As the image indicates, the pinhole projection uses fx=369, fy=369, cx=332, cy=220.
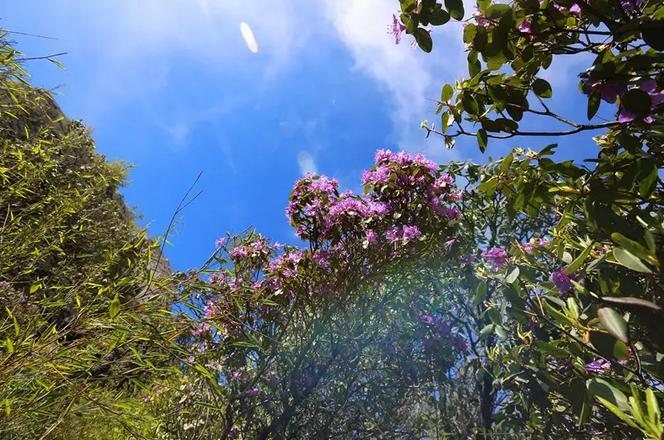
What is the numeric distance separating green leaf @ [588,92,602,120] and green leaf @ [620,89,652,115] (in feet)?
0.34

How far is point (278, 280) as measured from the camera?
11.9 ft

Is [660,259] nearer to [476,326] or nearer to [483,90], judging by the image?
[483,90]

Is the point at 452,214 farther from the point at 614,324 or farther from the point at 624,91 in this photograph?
the point at 614,324

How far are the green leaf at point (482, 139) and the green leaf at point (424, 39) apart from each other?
350 millimetres

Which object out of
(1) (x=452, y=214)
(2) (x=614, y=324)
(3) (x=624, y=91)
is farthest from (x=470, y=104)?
(1) (x=452, y=214)

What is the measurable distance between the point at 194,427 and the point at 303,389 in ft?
3.28

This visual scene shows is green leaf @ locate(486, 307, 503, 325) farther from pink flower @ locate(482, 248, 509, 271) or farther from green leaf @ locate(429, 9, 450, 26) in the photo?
green leaf @ locate(429, 9, 450, 26)

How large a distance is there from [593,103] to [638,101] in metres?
0.14

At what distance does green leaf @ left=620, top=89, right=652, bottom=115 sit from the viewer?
107 centimetres

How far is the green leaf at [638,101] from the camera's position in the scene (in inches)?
42.2

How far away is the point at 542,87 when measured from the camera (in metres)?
1.36

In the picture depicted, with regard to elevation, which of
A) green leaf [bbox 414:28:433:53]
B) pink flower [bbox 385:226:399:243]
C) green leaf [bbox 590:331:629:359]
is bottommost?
green leaf [bbox 590:331:629:359]

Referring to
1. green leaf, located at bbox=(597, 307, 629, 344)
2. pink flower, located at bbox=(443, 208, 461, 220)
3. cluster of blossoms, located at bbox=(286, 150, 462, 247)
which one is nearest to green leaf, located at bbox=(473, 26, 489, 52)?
green leaf, located at bbox=(597, 307, 629, 344)

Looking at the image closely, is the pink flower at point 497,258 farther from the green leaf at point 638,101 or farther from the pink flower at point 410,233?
the pink flower at point 410,233
